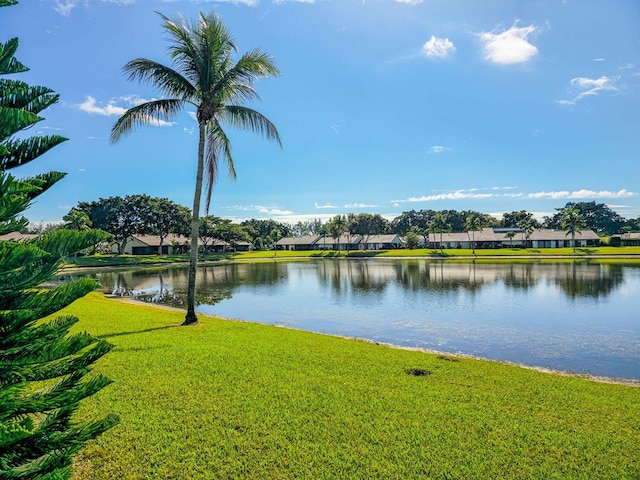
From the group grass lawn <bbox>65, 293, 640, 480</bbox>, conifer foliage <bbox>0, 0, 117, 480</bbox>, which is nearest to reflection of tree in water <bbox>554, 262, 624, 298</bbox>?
grass lawn <bbox>65, 293, 640, 480</bbox>

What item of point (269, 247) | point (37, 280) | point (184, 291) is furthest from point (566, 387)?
point (269, 247)

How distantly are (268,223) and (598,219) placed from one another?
101m

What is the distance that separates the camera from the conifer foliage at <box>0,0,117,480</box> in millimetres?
1961

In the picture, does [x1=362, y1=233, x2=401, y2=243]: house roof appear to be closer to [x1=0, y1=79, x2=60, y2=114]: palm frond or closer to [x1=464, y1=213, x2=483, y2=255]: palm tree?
[x1=464, y1=213, x2=483, y2=255]: palm tree

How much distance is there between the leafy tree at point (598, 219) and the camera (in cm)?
11412

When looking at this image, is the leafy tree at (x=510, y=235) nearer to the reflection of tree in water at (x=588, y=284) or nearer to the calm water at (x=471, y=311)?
the reflection of tree in water at (x=588, y=284)

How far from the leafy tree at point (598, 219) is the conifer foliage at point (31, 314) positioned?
5156 inches

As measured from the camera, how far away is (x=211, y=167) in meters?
13.7

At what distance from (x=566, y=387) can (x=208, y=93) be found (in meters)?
12.7

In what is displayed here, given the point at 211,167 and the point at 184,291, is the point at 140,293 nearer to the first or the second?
the point at 184,291

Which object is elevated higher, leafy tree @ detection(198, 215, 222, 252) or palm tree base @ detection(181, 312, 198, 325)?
leafy tree @ detection(198, 215, 222, 252)

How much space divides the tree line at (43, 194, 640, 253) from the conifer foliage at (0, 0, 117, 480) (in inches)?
1215

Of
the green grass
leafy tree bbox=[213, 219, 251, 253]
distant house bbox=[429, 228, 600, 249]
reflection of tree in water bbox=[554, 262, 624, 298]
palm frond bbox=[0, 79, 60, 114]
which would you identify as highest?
leafy tree bbox=[213, 219, 251, 253]

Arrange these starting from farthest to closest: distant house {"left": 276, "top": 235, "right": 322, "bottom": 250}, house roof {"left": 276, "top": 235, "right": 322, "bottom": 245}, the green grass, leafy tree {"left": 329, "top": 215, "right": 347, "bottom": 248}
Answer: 1. house roof {"left": 276, "top": 235, "right": 322, "bottom": 245}
2. distant house {"left": 276, "top": 235, "right": 322, "bottom": 250}
3. leafy tree {"left": 329, "top": 215, "right": 347, "bottom": 248}
4. the green grass
